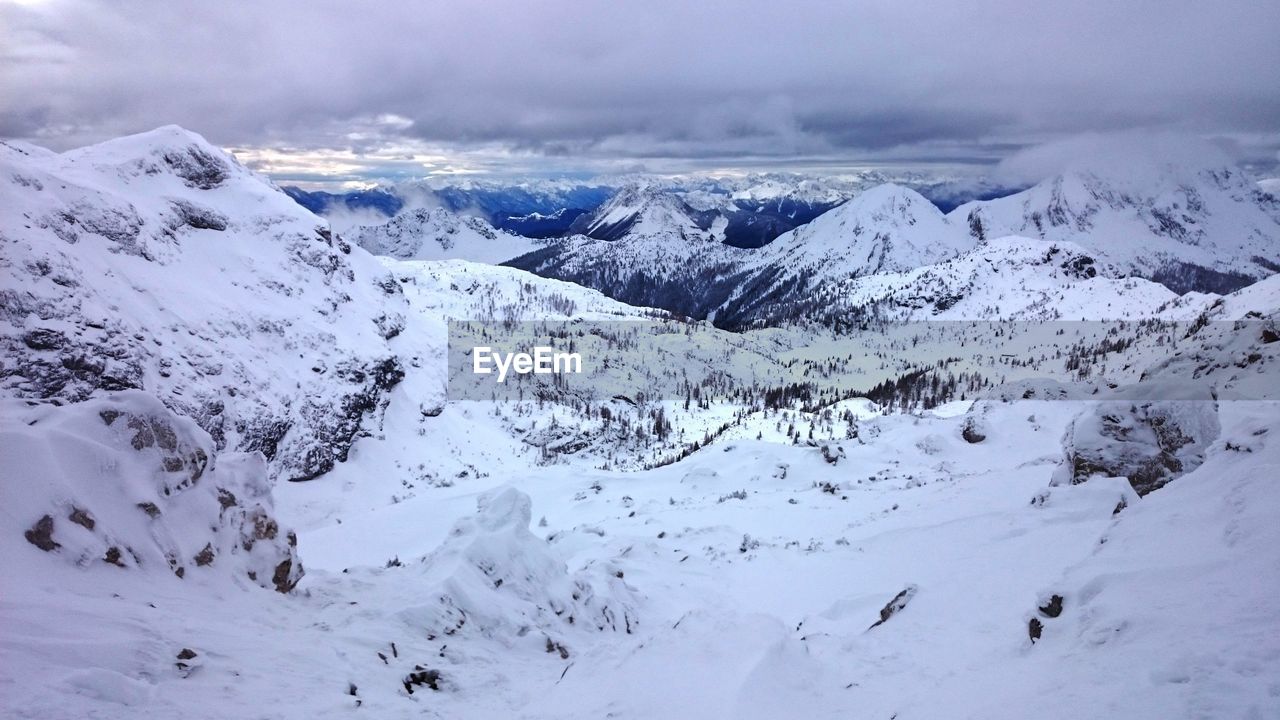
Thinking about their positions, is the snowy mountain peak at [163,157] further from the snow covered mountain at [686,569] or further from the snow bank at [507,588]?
the snow bank at [507,588]

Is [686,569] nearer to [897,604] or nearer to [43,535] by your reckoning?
[897,604]

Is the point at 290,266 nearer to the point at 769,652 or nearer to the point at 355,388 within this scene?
the point at 355,388

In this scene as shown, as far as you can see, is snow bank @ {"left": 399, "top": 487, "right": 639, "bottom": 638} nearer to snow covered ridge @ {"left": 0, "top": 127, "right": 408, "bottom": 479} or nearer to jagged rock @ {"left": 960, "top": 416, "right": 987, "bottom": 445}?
jagged rock @ {"left": 960, "top": 416, "right": 987, "bottom": 445}

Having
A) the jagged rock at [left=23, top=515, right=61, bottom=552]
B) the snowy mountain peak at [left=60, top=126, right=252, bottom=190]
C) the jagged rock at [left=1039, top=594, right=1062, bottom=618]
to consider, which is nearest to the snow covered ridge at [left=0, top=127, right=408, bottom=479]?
the snowy mountain peak at [left=60, top=126, right=252, bottom=190]

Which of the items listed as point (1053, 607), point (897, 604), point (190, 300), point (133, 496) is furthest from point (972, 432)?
point (190, 300)

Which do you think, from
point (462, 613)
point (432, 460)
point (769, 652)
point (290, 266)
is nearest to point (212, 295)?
point (290, 266)

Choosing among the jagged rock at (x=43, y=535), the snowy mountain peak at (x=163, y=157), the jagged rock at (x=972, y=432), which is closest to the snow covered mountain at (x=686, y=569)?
the jagged rock at (x=43, y=535)
